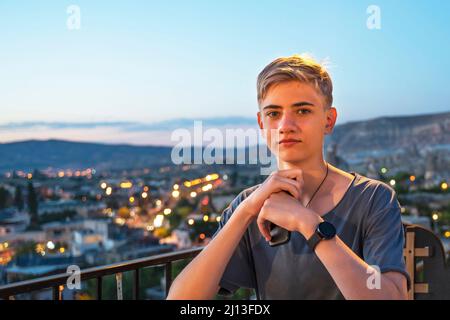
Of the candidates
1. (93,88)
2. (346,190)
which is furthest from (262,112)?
(93,88)

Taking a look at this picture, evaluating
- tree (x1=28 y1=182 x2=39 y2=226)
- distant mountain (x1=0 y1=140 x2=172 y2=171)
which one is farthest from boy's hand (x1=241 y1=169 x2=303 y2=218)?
tree (x1=28 y1=182 x2=39 y2=226)

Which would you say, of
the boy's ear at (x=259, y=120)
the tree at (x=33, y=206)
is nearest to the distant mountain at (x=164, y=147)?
the tree at (x=33, y=206)

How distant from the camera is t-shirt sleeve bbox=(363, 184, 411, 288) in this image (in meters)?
0.94

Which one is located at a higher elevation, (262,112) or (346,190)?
(262,112)

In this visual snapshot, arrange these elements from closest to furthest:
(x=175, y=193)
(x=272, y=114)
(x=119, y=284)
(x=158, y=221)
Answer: (x=272, y=114) < (x=119, y=284) < (x=175, y=193) < (x=158, y=221)

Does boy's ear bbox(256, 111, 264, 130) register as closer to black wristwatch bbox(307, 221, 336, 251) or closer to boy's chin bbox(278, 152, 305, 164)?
boy's chin bbox(278, 152, 305, 164)

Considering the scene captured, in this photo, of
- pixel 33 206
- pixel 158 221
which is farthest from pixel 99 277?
pixel 158 221

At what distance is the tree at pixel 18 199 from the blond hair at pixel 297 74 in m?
24.7

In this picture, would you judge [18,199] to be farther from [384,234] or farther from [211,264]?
[384,234]

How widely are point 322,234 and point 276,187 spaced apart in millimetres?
140

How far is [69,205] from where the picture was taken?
1011 inches

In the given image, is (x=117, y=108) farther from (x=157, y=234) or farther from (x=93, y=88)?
(x=157, y=234)

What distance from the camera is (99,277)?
5.40ft
